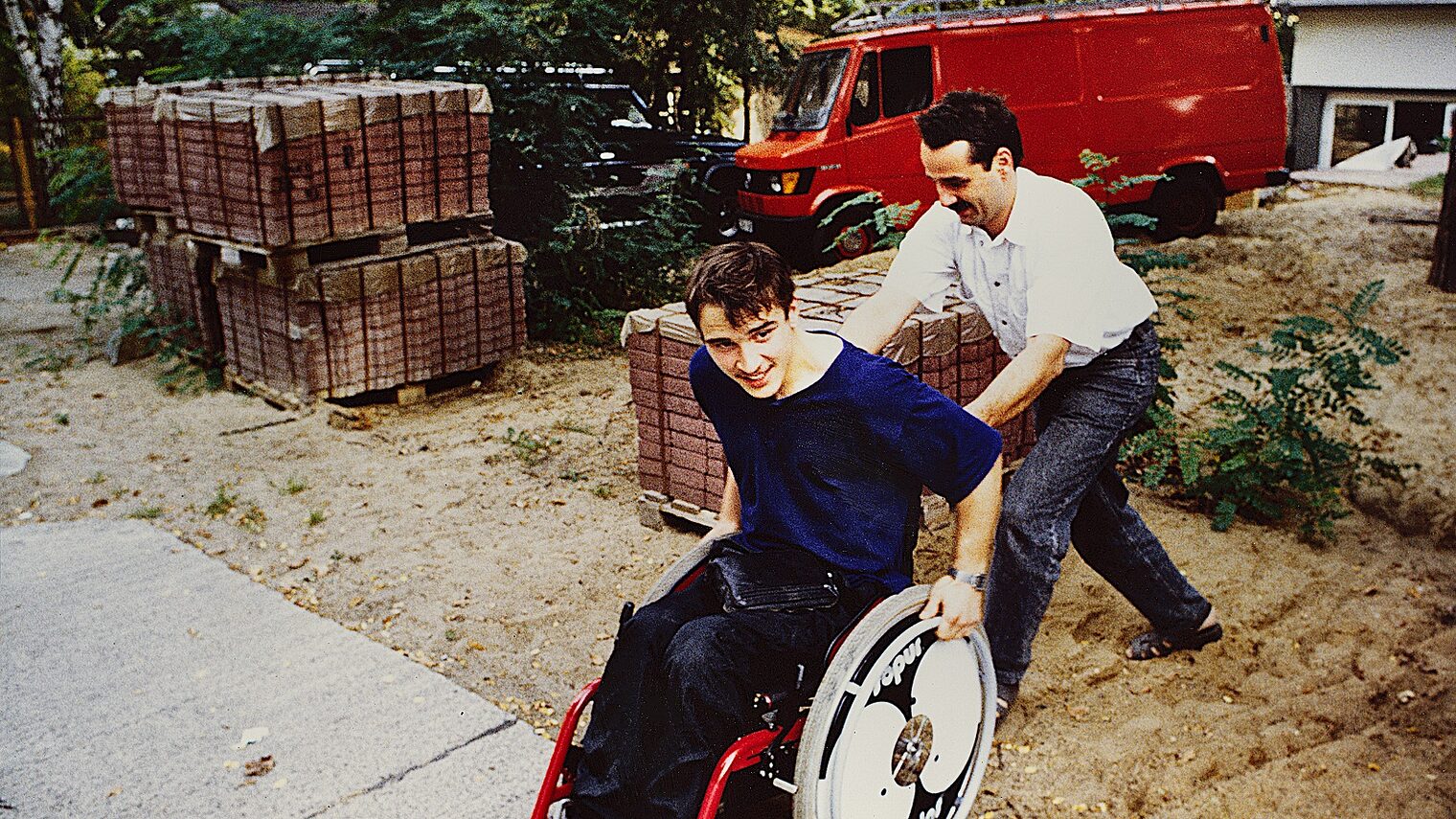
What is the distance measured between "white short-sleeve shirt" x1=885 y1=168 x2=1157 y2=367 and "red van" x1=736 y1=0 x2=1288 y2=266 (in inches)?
270

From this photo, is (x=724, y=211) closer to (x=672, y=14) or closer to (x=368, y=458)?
(x=672, y=14)

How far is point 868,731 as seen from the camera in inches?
105

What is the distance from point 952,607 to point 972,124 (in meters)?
1.40

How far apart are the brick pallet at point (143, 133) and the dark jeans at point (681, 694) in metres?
6.52

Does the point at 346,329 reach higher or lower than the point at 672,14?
lower

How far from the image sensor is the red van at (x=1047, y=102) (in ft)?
36.4

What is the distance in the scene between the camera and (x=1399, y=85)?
699 inches

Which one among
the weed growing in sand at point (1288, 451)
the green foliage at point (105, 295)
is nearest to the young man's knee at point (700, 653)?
the weed growing in sand at point (1288, 451)

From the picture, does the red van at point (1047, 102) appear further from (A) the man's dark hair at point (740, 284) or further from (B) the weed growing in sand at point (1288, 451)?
(A) the man's dark hair at point (740, 284)

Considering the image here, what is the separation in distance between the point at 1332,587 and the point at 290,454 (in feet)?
16.8

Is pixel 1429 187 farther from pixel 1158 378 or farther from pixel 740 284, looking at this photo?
pixel 740 284

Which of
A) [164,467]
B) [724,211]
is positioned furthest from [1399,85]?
[164,467]

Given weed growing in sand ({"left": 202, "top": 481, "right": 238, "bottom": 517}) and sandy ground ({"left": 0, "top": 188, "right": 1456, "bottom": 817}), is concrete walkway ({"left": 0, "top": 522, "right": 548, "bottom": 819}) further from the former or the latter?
weed growing in sand ({"left": 202, "top": 481, "right": 238, "bottom": 517})

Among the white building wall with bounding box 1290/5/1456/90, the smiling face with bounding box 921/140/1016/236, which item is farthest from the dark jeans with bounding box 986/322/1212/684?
the white building wall with bounding box 1290/5/1456/90
